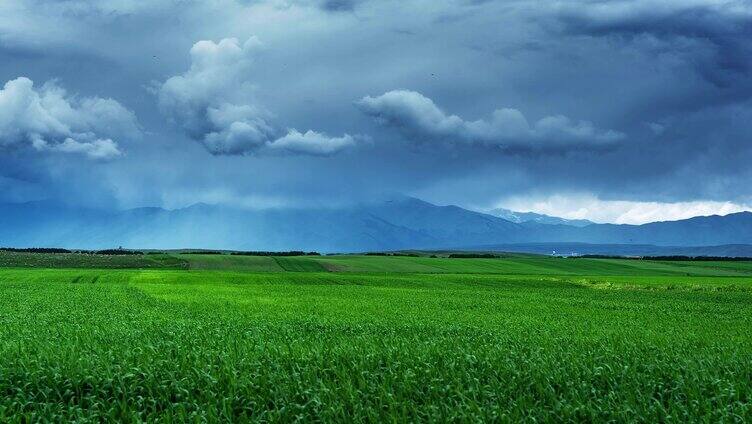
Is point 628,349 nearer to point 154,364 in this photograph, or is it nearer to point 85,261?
point 154,364

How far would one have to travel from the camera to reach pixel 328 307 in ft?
136

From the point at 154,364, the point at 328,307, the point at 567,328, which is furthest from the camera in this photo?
the point at 328,307

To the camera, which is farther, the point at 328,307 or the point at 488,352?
the point at 328,307

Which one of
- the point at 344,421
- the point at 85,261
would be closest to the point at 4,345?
the point at 344,421

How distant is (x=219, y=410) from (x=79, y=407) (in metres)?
2.63

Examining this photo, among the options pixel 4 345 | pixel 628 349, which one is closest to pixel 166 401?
pixel 4 345

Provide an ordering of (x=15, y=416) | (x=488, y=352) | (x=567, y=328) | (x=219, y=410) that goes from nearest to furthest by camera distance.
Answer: (x=15, y=416)
(x=219, y=410)
(x=488, y=352)
(x=567, y=328)

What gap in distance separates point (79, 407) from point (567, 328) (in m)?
23.0

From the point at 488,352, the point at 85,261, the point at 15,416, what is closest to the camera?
the point at 15,416

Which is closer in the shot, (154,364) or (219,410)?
(219,410)

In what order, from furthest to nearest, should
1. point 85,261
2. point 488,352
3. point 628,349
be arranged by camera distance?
point 85,261, point 628,349, point 488,352

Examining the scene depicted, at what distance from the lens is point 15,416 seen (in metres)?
10.5

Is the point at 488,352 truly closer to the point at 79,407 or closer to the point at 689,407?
the point at 689,407

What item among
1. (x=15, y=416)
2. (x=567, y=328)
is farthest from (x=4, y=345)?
(x=567, y=328)
